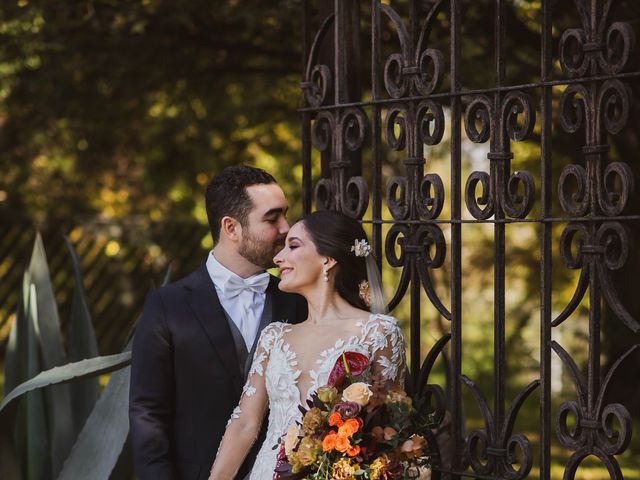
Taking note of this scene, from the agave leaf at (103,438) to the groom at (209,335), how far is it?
1.84 feet

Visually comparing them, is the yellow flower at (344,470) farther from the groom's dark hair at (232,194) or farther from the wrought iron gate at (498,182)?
the groom's dark hair at (232,194)

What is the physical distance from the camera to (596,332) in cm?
298

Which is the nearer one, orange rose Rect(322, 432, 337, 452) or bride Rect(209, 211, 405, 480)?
orange rose Rect(322, 432, 337, 452)

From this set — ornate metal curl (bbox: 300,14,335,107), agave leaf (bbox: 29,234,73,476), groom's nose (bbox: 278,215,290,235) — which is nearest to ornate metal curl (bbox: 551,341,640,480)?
groom's nose (bbox: 278,215,290,235)

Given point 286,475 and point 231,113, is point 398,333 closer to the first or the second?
point 286,475

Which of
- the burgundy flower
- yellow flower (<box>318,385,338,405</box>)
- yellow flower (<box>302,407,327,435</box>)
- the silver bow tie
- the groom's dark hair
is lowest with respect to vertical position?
yellow flower (<box>302,407,327,435</box>)

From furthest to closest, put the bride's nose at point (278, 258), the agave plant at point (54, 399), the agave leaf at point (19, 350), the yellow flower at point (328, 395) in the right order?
the agave leaf at point (19, 350), the agave plant at point (54, 399), the bride's nose at point (278, 258), the yellow flower at point (328, 395)

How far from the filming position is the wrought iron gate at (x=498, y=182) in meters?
2.97

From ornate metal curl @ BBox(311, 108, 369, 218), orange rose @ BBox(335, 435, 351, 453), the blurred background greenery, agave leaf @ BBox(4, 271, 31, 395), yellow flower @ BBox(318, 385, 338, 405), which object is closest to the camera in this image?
orange rose @ BBox(335, 435, 351, 453)

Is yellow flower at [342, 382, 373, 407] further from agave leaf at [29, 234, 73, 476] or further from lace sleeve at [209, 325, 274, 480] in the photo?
agave leaf at [29, 234, 73, 476]

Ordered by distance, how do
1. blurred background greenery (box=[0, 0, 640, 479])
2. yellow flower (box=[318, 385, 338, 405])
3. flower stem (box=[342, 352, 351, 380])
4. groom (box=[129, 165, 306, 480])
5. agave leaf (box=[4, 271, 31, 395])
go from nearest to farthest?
yellow flower (box=[318, 385, 338, 405])
flower stem (box=[342, 352, 351, 380])
groom (box=[129, 165, 306, 480])
agave leaf (box=[4, 271, 31, 395])
blurred background greenery (box=[0, 0, 640, 479])

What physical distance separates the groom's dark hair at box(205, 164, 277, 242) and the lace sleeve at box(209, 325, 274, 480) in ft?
1.33

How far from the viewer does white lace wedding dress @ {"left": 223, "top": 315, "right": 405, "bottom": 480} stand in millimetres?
3127

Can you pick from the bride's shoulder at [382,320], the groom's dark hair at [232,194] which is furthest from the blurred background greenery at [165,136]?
the bride's shoulder at [382,320]
